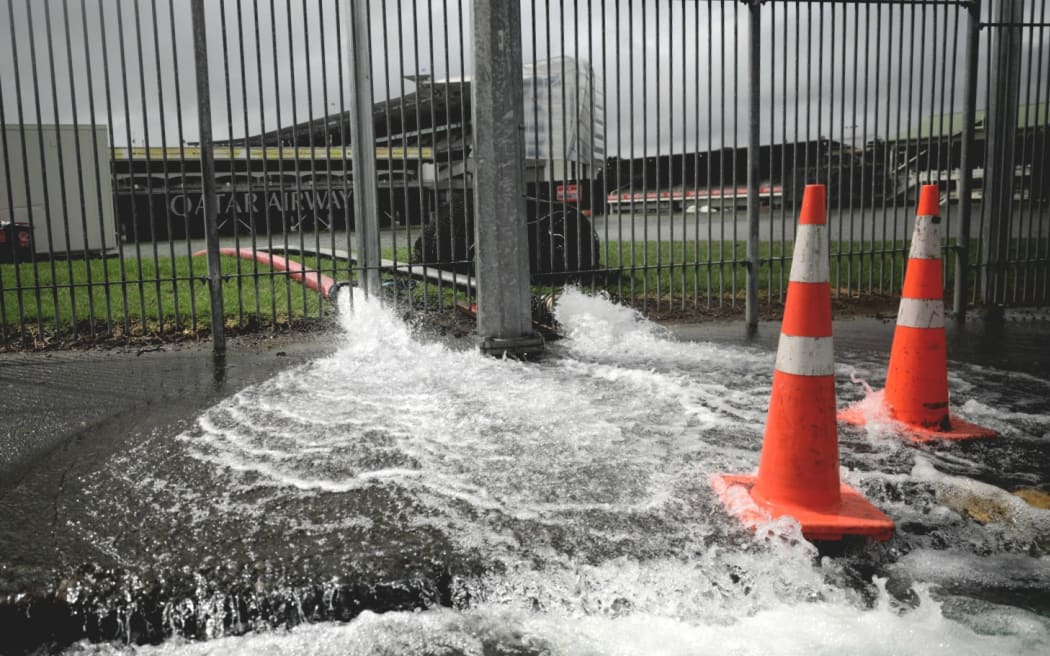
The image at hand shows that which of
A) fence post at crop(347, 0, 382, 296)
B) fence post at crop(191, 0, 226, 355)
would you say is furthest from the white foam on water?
fence post at crop(347, 0, 382, 296)

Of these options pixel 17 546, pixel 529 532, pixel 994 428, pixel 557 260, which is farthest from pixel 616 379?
pixel 557 260

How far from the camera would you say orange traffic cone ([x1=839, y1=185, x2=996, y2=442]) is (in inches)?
157

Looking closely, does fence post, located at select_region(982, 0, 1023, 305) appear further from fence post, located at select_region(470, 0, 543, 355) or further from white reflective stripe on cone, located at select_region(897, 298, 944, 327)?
white reflective stripe on cone, located at select_region(897, 298, 944, 327)

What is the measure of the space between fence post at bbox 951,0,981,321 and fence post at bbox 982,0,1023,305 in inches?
11.4

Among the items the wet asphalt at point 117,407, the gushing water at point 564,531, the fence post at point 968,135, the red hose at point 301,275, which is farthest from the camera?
the fence post at point 968,135

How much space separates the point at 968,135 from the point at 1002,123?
0.59 meters

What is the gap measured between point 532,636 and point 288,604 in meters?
0.72

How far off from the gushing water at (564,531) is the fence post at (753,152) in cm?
305

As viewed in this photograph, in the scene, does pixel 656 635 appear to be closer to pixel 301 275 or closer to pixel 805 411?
pixel 805 411

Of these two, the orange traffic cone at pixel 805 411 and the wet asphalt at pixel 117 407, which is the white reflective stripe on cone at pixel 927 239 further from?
the wet asphalt at pixel 117 407

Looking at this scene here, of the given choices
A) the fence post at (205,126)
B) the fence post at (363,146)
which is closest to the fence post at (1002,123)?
the fence post at (363,146)

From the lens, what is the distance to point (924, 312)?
404cm

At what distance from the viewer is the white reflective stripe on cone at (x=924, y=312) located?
158 inches

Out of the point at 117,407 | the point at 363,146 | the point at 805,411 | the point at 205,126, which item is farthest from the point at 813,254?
the point at 363,146
